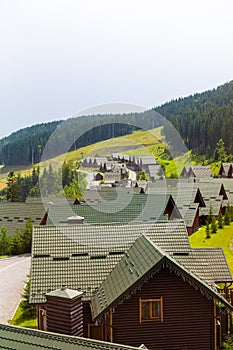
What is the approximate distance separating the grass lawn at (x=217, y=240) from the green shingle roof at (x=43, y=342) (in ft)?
62.4

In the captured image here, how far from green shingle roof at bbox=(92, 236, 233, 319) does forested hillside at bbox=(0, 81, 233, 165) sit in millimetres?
8569

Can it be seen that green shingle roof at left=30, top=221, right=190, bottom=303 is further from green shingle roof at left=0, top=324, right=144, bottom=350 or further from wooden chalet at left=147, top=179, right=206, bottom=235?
wooden chalet at left=147, top=179, right=206, bottom=235

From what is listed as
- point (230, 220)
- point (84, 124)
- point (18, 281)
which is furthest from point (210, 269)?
point (230, 220)

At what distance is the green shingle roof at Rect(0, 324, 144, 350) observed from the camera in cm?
938

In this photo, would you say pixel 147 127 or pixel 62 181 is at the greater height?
pixel 147 127

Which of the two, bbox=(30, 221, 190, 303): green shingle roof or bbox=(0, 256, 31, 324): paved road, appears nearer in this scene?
bbox=(30, 221, 190, 303): green shingle roof

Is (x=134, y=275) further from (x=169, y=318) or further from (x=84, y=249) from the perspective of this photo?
(x=84, y=249)

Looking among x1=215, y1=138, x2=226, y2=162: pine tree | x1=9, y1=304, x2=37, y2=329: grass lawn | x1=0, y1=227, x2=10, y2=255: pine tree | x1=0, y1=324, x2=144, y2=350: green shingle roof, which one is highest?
x1=215, y1=138, x2=226, y2=162: pine tree

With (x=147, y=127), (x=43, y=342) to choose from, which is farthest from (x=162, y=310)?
(x=147, y=127)

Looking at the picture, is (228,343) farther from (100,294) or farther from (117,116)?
(117,116)

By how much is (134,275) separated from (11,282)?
1303 cm

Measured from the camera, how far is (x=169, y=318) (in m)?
13.8

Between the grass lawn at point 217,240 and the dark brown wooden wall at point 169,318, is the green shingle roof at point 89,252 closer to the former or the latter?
the dark brown wooden wall at point 169,318

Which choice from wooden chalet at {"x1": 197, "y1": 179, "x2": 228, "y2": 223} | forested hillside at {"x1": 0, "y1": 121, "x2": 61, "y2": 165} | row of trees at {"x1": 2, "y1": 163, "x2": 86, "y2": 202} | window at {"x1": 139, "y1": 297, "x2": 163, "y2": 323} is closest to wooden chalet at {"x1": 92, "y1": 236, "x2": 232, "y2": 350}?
window at {"x1": 139, "y1": 297, "x2": 163, "y2": 323}
